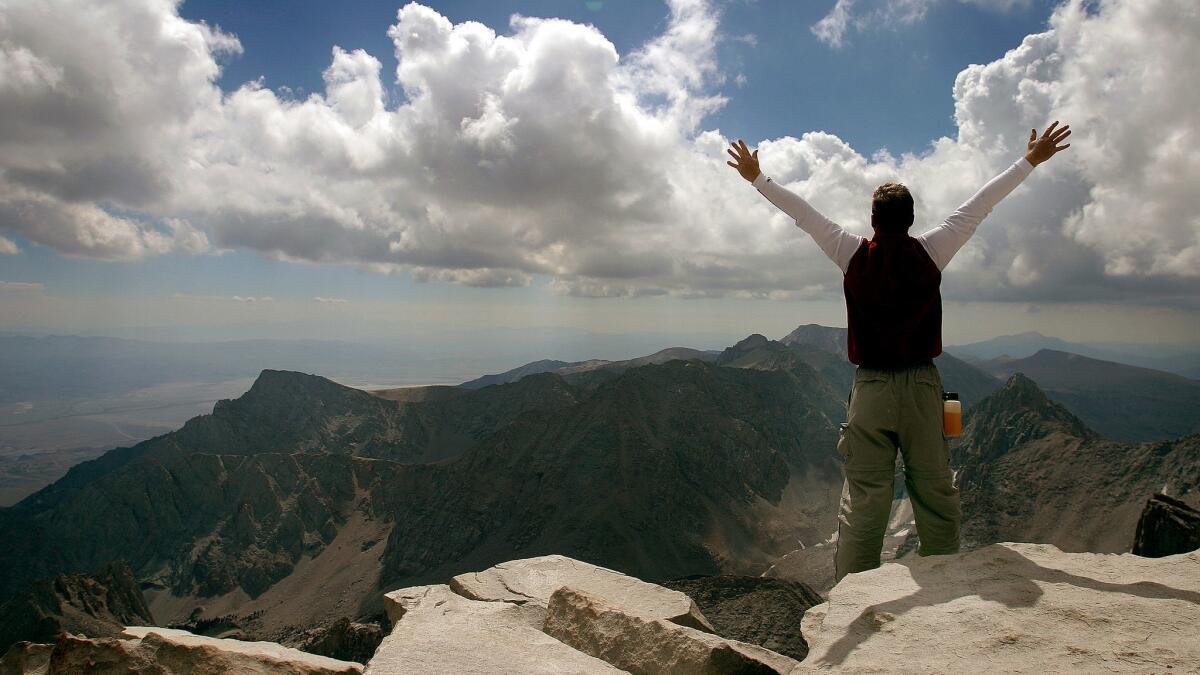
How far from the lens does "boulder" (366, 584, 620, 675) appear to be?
5715 mm

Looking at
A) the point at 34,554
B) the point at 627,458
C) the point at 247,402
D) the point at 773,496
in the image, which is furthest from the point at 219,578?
the point at 773,496

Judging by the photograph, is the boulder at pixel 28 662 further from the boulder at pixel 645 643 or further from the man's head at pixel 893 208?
the man's head at pixel 893 208

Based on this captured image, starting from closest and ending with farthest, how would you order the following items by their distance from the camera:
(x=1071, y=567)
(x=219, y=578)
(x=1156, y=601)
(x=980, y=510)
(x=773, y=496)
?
(x=1156, y=601) → (x=1071, y=567) → (x=980, y=510) → (x=219, y=578) → (x=773, y=496)

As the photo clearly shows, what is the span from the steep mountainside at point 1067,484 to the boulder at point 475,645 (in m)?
105

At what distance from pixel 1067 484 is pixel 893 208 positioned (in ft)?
421

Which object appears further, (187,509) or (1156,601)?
(187,509)

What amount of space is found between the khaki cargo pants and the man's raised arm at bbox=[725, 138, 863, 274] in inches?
56.1

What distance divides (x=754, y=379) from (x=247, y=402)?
536 feet

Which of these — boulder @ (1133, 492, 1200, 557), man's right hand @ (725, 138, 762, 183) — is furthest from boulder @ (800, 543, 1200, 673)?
boulder @ (1133, 492, 1200, 557)

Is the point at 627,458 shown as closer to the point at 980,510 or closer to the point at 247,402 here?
the point at 980,510

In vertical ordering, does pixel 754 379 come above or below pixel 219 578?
above

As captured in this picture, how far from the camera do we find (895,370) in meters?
6.92

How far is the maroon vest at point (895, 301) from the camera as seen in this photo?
6.75 meters

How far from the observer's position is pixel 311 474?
519 ft
